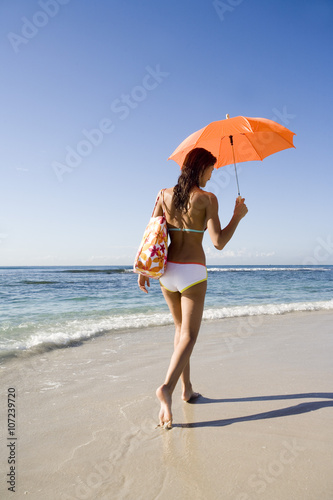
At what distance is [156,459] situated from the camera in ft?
6.79

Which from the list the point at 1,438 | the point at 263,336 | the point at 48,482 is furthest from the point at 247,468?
the point at 263,336

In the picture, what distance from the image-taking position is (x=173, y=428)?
249 centimetres

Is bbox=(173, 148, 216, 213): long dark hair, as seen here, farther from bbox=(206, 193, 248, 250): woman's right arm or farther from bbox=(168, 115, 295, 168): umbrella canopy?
bbox=(168, 115, 295, 168): umbrella canopy

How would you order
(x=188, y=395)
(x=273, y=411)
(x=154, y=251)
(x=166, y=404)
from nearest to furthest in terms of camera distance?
1. (x=166, y=404)
2. (x=154, y=251)
3. (x=273, y=411)
4. (x=188, y=395)

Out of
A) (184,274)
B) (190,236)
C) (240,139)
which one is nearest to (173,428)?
(184,274)

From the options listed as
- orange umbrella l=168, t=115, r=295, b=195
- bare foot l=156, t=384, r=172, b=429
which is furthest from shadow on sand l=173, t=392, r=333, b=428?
orange umbrella l=168, t=115, r=295, b=195

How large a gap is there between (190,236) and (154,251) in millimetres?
320

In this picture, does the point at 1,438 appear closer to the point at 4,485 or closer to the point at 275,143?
the point at 4,485

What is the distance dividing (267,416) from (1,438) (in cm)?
201

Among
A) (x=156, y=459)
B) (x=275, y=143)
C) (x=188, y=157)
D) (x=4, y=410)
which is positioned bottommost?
(x=4, y=410)

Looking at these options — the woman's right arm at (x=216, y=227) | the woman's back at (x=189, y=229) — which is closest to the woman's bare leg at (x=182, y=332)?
the woman's back at (x=189, y=229)

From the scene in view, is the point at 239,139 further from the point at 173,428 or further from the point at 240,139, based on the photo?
the point at 173,428

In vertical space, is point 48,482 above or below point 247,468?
below

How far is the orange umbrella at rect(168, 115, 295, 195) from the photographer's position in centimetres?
318
